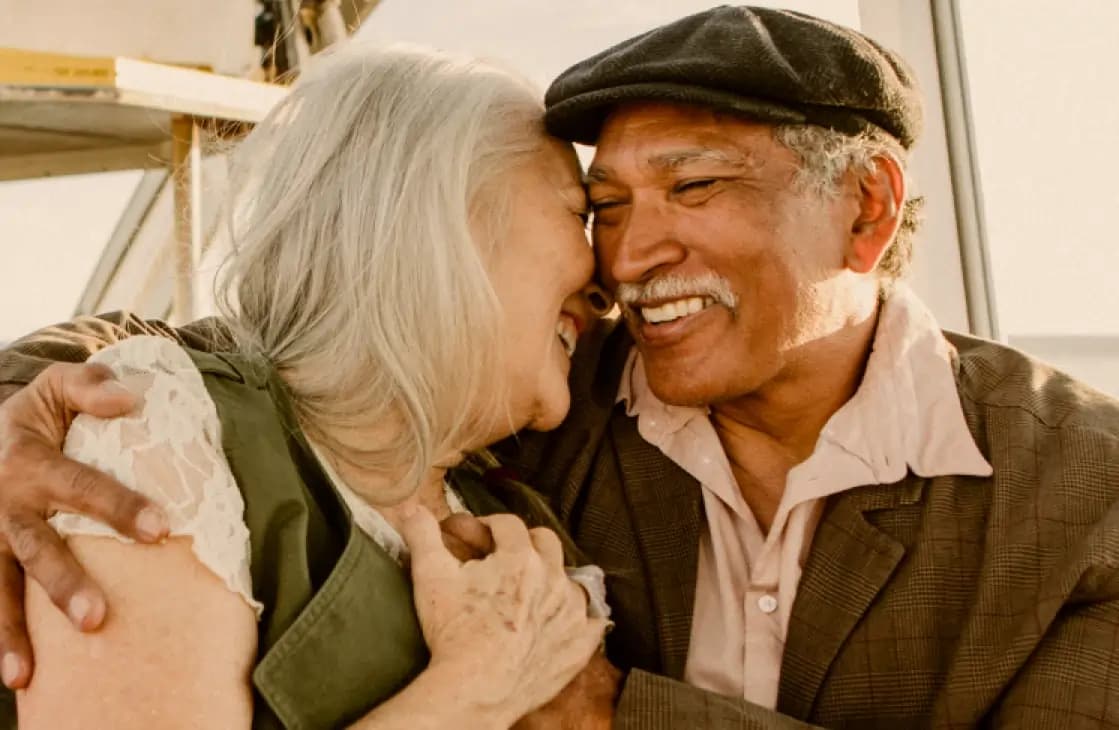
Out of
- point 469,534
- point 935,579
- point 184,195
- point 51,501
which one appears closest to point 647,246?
point 469,534

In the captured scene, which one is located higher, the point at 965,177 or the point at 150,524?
the point at 150,524

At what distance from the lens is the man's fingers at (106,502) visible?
1.06m

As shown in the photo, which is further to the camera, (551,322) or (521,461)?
(521,461)

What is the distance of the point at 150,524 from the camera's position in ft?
3.47

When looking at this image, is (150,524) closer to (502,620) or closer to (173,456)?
(173,456)

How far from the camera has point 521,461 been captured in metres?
1.85

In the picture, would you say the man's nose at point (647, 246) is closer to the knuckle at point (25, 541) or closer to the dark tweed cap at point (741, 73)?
the dark tweed cap at point (741, 73)

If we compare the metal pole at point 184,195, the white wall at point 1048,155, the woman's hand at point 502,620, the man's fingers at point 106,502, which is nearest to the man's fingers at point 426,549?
the woman's hand at point 502,620

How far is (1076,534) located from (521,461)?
85 centimetres

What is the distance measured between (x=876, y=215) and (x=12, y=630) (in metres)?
1.44

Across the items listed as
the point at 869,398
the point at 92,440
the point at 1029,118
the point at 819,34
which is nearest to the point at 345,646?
the point at 92,440

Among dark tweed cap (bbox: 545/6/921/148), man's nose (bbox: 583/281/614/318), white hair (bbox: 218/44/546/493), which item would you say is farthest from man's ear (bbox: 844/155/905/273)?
white hair (bbox: 218/44/546/493)

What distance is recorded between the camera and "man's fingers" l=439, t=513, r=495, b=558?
1.48 meters

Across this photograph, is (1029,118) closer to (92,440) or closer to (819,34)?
(819,34)
